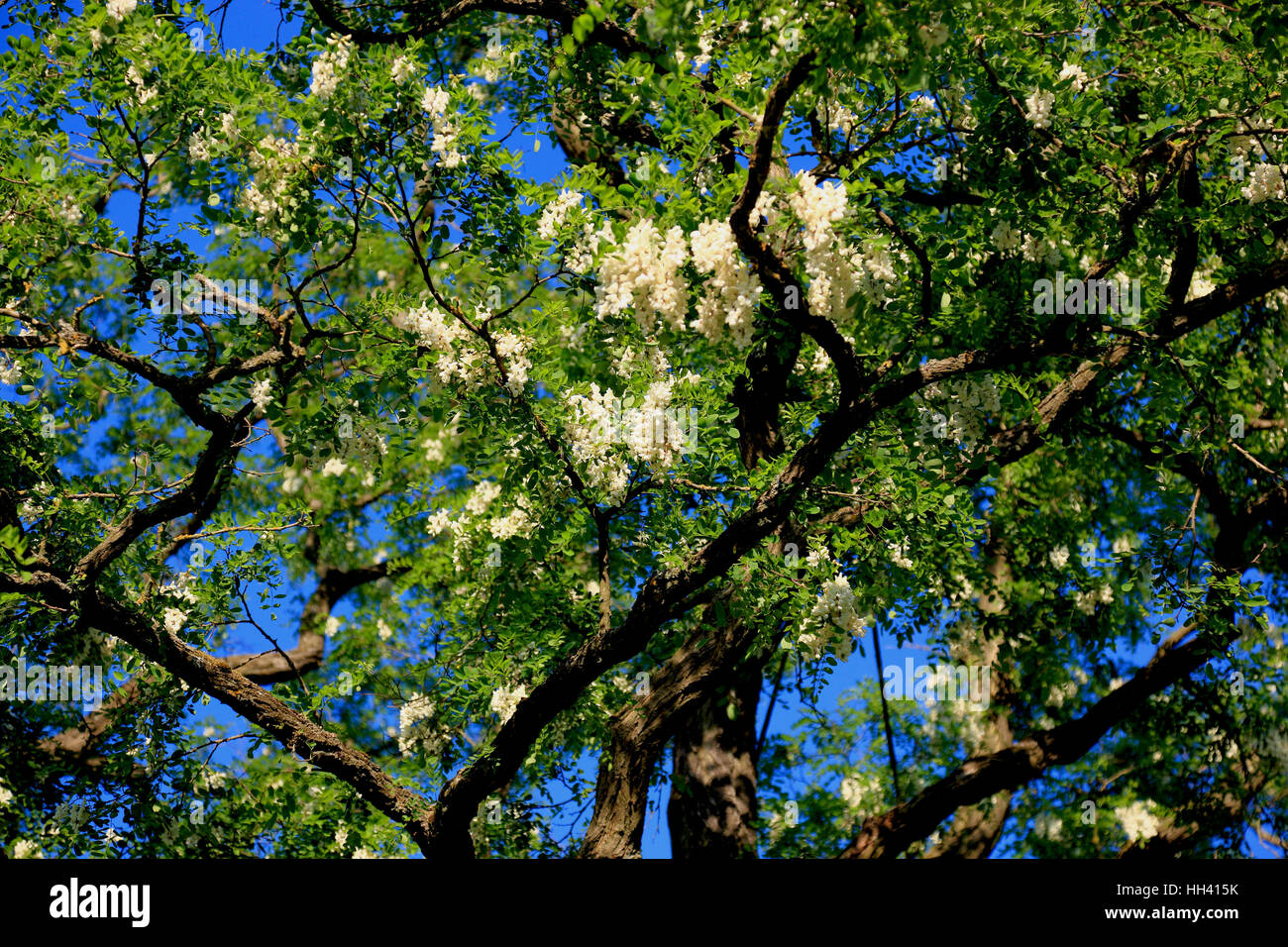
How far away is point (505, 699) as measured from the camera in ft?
24.8

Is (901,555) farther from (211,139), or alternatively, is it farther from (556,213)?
(211,139)

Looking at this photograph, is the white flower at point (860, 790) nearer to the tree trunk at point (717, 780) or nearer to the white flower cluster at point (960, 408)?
the tree trunk at point (717, 780)

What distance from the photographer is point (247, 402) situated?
20.9 feet

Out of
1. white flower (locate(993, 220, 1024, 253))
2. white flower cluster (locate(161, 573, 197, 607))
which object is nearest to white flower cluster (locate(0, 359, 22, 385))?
white flower cluster (locate(161, 573, 197, 607))

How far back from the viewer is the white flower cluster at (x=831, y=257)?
4.28 metres

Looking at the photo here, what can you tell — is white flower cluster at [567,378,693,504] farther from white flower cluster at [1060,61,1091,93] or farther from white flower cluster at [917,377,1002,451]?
white flower cluster at [1060,61,1091,93]

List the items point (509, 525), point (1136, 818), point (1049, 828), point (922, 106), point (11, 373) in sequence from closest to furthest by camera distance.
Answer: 1. point (922, 106)
2. point (11, 373)
3. point (509, 525)
4. point (1049, 828)
5. point (1136, 818)

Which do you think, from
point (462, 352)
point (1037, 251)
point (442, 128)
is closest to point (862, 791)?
point (1037, 251)

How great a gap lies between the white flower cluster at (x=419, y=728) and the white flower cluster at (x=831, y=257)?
5.06 meters

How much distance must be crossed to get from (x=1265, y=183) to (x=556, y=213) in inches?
152

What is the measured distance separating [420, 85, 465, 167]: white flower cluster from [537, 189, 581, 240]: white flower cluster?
63 centimetres
